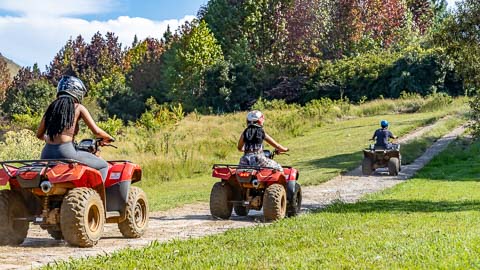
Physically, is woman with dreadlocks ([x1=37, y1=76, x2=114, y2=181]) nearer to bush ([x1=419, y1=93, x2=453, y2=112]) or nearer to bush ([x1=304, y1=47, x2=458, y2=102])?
bush ([x1=419, y1=93, x2=453, y2=112])

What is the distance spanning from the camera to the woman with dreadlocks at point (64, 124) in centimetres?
845

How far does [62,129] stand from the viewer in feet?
27.7

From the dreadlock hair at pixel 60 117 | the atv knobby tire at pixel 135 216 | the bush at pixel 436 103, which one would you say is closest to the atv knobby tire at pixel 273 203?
the atv knobby tire at pixel 135 216

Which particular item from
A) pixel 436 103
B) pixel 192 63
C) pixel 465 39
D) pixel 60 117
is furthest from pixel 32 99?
pixel 60 117

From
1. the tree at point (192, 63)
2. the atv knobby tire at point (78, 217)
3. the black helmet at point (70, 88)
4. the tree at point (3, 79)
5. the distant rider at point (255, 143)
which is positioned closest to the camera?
the atv knobby tire at point (78, 217)

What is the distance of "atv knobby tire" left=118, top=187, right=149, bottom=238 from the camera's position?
9.30 meters

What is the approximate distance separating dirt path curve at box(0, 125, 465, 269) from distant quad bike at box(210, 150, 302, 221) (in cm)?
28

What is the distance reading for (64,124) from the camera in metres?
8.41

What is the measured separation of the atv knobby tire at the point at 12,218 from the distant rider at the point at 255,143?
15.1 feet

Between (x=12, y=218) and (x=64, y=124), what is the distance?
137 cm

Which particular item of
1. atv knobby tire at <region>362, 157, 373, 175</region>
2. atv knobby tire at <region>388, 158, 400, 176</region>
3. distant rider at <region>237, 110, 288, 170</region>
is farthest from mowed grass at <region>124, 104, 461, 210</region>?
distant rider at <region>237, 110, 288, 170</region>

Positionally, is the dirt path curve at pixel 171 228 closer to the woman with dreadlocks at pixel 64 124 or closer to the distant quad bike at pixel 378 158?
the woman with dreadlocks at pixel 64 124

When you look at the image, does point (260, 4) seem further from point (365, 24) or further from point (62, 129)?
point (62, 129)

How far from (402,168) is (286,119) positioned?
715 inches
